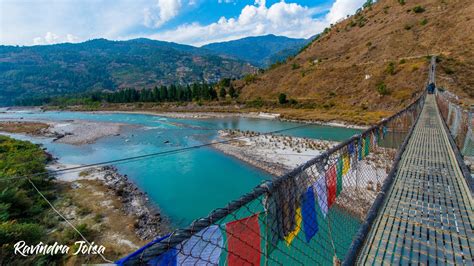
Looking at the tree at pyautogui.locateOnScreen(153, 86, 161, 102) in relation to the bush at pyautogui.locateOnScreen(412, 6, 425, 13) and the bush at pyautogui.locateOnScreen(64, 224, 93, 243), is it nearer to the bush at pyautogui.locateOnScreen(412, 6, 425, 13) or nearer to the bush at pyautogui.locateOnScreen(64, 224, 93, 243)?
the bush at pyautogui.locateOnScreen(64, 224, 93, 243)

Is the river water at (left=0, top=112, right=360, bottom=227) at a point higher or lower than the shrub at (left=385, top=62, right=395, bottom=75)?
lower

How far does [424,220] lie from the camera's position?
3.62 m

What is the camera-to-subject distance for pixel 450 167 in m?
5.78

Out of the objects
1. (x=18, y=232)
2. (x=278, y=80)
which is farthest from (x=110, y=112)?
(x=18, y=232)

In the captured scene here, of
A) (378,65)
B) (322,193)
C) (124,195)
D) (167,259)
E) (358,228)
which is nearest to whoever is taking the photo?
(167,259)

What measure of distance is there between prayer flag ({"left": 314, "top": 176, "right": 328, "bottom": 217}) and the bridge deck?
727 mm

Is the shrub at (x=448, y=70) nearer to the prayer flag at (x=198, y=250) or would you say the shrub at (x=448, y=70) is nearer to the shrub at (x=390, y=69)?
the shrub at (x=390, y=69)

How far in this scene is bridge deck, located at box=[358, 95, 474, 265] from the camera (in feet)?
9.58

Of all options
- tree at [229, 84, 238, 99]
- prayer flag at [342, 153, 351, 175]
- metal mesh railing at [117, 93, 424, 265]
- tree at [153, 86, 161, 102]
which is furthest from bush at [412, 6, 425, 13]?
metal mesh railing at [117, 93, 424, 265]

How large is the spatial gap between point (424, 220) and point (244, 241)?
330 cm

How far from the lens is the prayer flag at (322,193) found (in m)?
2.63

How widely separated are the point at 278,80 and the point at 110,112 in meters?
45.4

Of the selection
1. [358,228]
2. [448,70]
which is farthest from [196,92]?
[358,228]

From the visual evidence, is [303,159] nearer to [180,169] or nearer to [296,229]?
[180,169]
